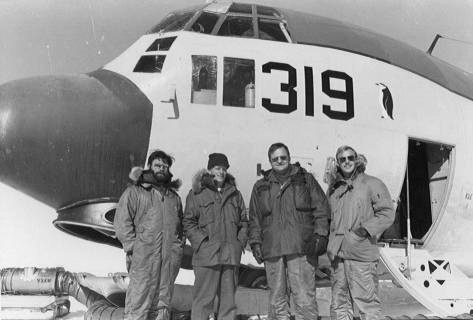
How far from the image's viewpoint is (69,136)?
19.3 feet

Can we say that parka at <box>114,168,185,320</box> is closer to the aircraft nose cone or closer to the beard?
the beard

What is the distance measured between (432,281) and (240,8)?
4.92m

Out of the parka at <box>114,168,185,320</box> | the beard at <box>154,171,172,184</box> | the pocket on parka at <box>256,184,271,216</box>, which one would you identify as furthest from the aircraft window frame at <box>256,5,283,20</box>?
the parka at <box>114,168,185,320</box>

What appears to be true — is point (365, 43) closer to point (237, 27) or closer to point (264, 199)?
point (237, 27)

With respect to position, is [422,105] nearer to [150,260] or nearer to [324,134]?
[324,134]

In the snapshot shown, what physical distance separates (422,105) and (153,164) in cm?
449

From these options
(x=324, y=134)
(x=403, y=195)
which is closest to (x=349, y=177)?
(x=324, y=134)

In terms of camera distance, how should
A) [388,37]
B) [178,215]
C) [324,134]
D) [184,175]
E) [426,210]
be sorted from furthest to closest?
[426,210], [388,37], [324,134], [184,175], [178,215]

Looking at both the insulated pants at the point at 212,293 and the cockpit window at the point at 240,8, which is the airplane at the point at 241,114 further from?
the insulated pants at the point at 212,293

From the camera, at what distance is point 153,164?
5.02 metres

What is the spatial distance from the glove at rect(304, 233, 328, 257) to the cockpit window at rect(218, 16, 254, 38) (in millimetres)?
3398

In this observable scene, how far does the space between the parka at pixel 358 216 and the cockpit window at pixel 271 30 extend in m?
2.76

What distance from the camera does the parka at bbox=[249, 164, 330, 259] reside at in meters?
4.78

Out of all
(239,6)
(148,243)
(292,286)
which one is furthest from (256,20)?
(292,286)
